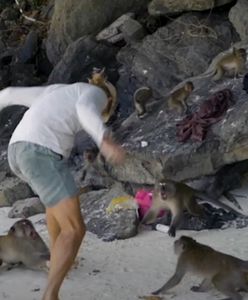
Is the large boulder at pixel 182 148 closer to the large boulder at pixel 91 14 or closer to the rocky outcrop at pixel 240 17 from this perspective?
the rocky outcrop at pixel 240 17

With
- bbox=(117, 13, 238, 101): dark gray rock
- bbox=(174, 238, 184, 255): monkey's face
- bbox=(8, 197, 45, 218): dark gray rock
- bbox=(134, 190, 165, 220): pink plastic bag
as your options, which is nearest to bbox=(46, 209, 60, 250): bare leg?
bbox=(174, 238, 184, 255): monkey's face

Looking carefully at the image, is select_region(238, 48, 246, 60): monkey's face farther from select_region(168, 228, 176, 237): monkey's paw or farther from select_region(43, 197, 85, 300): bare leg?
select_region(43, 197, 85, 300): bare leg

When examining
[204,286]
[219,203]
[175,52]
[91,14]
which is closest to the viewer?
[204,286]

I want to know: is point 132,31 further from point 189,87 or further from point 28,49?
point 189,87

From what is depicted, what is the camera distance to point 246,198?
8.52 meters

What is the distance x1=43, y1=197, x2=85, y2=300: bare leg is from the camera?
16.9ft

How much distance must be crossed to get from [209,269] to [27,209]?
3.31m

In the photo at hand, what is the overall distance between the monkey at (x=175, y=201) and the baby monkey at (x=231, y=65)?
2187 mm

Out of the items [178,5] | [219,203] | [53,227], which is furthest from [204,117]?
[53,227]

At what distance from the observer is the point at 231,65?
9859 mm

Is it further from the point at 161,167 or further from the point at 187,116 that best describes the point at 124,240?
the point at 187,116

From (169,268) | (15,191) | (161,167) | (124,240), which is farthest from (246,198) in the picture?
(15,191)

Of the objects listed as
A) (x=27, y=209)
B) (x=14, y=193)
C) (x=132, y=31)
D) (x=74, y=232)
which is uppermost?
(x=74, y=232)

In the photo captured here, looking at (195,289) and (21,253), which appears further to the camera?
(21,253)
